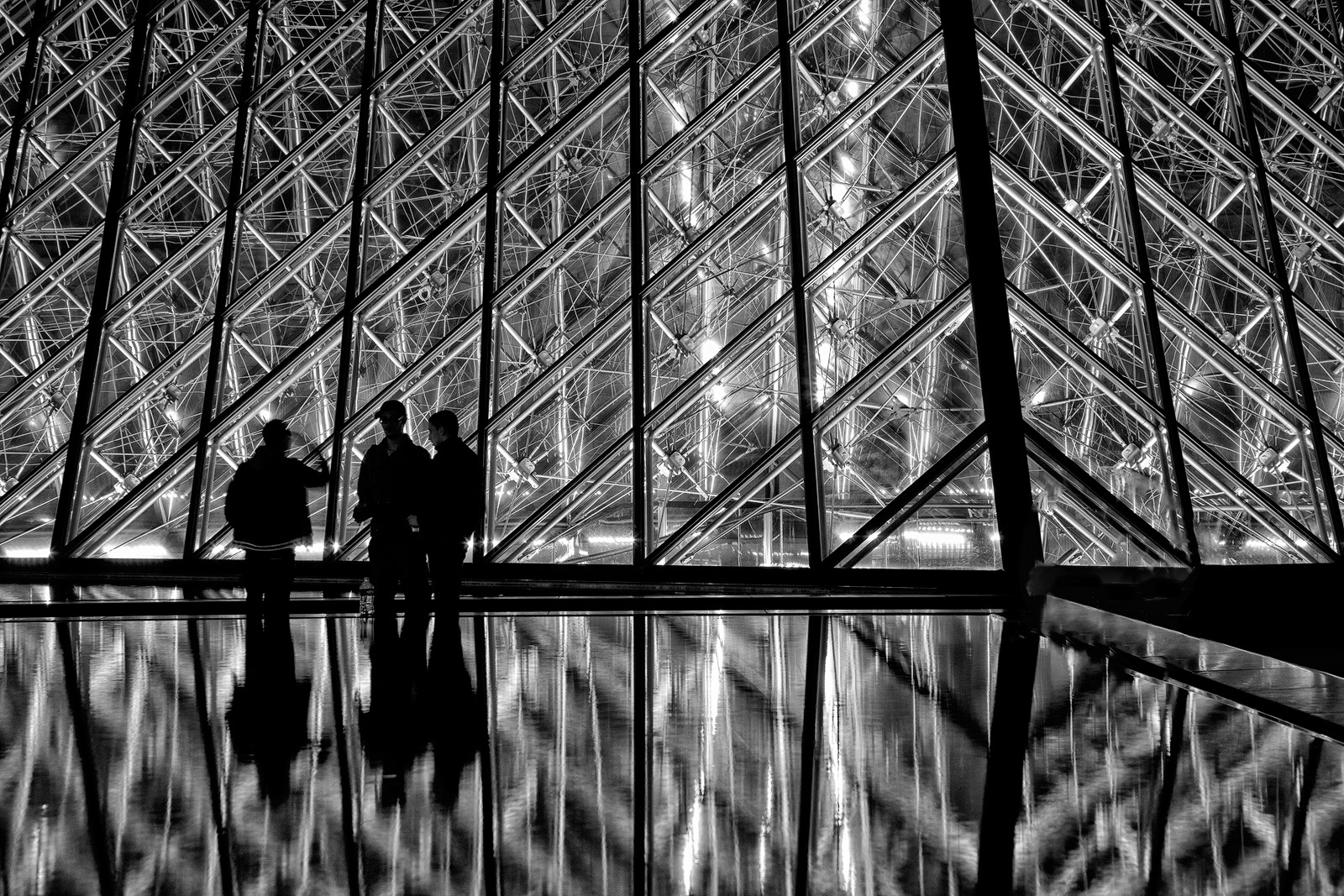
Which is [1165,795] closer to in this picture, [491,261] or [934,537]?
[934,537]

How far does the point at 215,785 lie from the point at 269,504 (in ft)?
9.75

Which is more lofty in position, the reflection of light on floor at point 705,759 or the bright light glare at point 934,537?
the bright light glare at point 934,537

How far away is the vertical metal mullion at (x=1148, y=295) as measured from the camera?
6.16 metres

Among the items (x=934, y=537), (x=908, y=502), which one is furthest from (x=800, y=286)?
(x=934, y=537)

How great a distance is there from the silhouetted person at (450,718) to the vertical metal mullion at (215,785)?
0.34m

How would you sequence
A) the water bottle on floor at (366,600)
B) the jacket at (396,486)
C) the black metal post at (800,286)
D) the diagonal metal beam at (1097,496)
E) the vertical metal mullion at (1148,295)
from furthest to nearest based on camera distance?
the black metal post at (800,286)
the vertical metal mullion at (1148,295)
the diagonal metal beam at (1097,496)
the water bottle on floor at (366,600)
the jacket at (396,486)

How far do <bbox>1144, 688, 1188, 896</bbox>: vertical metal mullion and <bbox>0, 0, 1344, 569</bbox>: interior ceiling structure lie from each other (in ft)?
10.6

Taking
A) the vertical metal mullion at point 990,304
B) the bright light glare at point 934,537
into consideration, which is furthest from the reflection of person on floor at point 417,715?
the vertical metal mullion at point 990,304

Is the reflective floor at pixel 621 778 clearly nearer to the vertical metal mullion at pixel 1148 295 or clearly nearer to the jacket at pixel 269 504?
the jacket at pixel 269 504

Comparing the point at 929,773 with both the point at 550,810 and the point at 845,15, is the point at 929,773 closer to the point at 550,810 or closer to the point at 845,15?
the point at 550,810

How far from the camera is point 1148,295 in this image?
22.0 ft

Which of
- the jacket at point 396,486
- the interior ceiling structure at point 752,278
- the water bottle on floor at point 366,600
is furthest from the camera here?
the interior ceiling structure at point 752,278

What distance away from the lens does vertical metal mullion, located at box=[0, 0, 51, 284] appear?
945cm

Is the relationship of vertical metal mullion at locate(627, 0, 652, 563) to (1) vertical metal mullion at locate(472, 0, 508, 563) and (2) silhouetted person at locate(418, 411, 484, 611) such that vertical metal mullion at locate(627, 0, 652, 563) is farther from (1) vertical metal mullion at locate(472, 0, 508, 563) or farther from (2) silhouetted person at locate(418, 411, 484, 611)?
(2) silhouetted person at locate(418, 411, 484, 611)
